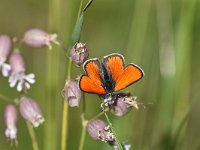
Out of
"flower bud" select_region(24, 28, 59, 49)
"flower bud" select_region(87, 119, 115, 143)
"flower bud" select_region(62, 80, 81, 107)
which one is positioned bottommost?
"flower bud" select_region(87, 119, 115, 143)

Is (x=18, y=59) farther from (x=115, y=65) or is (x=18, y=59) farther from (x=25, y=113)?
(x=115, y=65)

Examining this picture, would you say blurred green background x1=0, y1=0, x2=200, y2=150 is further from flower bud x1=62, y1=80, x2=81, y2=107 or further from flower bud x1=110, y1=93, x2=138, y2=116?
flower bud x1=62, y1=80, x2=81, y2=107

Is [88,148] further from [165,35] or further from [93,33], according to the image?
[93,33]

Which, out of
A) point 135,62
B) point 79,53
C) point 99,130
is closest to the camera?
point 79,53

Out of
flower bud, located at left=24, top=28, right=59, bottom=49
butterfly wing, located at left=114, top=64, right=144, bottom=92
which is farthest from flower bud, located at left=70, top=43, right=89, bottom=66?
flower bud, located at left=24, top=28, right=59, bottom=49

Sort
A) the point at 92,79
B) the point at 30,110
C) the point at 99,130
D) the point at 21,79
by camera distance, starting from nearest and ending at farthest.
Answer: the point at 92,79 → the point at 99,130 → the point at 30,110 → the point at 21,79

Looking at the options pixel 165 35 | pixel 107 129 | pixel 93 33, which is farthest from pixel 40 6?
pixel 107 129

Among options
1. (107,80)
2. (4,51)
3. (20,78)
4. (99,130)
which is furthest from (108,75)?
(4,51)
